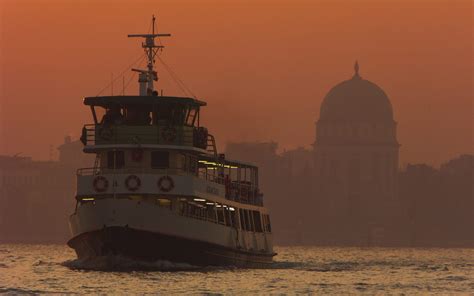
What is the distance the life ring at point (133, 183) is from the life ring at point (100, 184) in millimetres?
1122

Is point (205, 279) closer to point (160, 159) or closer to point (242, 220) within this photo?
point (160, 159)

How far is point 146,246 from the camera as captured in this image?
3893 inches

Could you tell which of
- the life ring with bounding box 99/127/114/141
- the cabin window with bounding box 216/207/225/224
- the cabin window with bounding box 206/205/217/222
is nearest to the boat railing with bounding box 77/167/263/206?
the cabin window with bounding box 216/207/225/224

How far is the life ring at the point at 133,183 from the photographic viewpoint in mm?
99750

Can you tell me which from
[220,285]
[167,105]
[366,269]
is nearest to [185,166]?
[167,105]

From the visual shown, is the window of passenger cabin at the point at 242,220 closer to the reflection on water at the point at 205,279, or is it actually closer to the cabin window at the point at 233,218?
the cabin window at the point at 233,218

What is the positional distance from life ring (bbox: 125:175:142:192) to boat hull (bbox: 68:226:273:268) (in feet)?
7.84

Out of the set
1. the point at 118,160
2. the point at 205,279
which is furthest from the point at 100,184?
the point at 205,279

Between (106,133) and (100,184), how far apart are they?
9.88ft

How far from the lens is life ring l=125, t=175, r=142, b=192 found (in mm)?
99750

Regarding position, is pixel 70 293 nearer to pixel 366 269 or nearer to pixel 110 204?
pixel 110 204

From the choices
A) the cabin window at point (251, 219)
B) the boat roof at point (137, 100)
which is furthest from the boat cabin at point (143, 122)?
the cabin window at point (251, 219)

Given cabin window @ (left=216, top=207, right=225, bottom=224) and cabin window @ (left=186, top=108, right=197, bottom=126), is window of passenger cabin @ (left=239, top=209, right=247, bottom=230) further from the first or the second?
cabin window @ (left=186, top=108, right=197, bottom=126)

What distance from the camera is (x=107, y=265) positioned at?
99.8m
